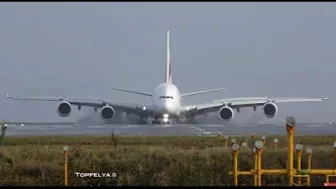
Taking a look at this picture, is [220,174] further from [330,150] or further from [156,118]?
[156,118]

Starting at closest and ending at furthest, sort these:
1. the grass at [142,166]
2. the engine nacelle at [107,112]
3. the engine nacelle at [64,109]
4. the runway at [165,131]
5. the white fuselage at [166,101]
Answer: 1. the grass at [142,166]
2. the runway at [165,131]
3. the white fuselage at [166,101]
4. the engine nacelle at [107,112]
5. the engine nacelle at [64,109]

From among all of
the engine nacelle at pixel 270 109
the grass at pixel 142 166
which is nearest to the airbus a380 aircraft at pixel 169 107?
the engine nacelle at pixel 270 109

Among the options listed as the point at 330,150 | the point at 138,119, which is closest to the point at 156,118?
the point at 138,119

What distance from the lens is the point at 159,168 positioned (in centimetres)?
1862

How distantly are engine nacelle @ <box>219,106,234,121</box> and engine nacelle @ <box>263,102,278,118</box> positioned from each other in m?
3.64

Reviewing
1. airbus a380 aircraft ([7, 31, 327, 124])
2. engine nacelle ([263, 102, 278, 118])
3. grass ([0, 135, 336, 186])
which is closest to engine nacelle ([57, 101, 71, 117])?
airbus a380 aircraft ([7, 31, 327, 124])

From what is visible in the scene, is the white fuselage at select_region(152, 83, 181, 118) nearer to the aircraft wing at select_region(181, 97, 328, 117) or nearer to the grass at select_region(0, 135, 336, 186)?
the aircraft wing at select_region(181, 97, 328, 117)

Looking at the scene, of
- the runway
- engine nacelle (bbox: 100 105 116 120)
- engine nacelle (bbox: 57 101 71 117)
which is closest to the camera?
the runway

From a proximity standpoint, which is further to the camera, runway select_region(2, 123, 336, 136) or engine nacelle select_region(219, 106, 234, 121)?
engine nacelle select_region(219, 106, 234, 121)

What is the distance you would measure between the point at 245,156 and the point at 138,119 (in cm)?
4894

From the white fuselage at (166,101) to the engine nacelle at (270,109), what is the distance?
8.72 meters

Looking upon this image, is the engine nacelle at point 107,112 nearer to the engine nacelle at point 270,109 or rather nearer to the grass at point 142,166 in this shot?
the engine nacelle at point 270,109

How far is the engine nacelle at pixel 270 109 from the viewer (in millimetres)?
60969

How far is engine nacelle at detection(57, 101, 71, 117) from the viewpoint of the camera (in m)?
61.3
